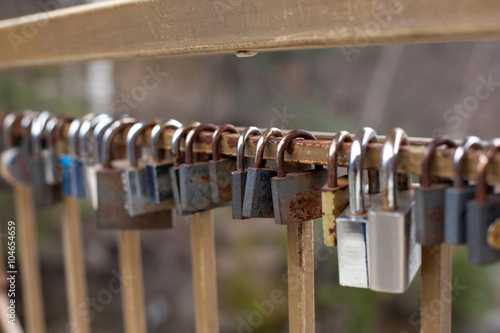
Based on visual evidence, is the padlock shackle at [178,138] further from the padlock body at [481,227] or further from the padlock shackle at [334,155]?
the padlock body at [481,227]

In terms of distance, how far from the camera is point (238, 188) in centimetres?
62

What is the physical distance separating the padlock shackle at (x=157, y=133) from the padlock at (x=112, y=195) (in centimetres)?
7

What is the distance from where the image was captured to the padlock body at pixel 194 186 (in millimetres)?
692

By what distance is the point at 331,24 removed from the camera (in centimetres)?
47

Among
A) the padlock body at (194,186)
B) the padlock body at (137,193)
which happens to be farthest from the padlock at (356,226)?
the padlock body at (137,193)

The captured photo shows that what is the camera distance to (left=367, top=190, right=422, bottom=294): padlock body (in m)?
0.50

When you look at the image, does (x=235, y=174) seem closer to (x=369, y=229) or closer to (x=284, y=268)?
(x=369, y=229)

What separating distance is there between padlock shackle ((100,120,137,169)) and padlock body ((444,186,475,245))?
0.53 m

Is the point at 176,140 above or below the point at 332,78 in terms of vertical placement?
below

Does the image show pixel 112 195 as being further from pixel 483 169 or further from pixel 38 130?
pixel 483 169

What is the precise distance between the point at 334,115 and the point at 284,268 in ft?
8.39

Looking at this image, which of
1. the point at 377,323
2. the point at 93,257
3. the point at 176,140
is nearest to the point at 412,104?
the point at 377,323

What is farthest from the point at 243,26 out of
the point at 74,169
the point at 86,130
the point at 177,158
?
the point at 74,169

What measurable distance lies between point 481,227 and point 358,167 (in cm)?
13
